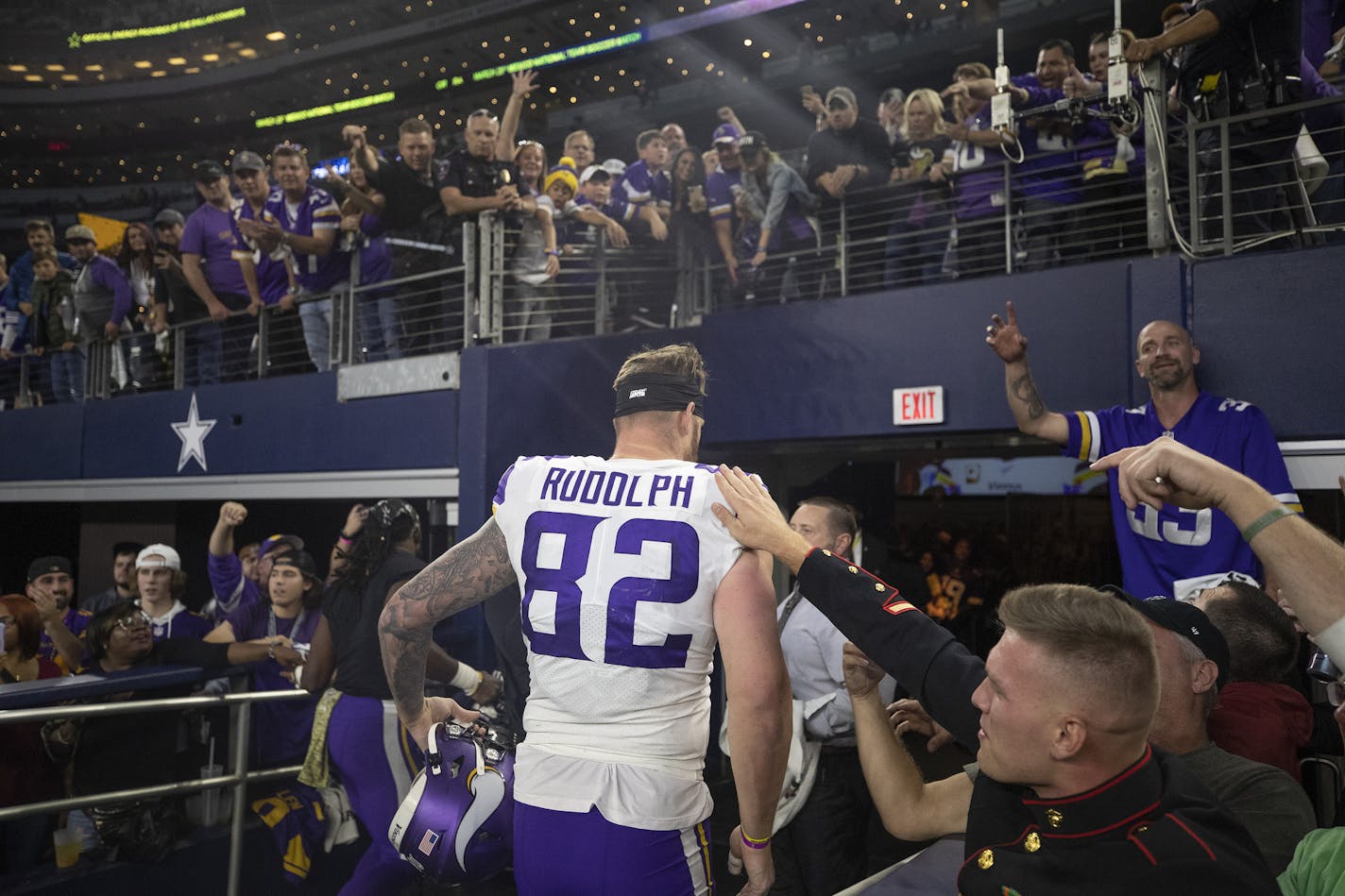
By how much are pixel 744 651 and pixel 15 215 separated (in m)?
30.0

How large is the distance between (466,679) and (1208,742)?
3021 mm

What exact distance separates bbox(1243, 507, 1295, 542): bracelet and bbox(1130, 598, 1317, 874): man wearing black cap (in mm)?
516

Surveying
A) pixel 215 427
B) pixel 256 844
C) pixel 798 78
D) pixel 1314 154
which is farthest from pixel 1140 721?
pixel 798 78

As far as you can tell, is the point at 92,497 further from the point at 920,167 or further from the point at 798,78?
the point at 798,78

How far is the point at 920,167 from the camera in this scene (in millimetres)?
6434

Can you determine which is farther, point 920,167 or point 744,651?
point 920,167

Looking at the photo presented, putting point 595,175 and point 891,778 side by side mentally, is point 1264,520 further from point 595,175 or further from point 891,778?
point 595,175

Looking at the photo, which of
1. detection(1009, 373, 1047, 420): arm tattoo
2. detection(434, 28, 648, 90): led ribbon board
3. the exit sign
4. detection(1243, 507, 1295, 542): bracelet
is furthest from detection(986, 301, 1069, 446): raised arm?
detection(434, 28, 648, 90): led ribbon board

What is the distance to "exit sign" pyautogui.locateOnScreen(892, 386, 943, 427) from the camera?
17.4ft

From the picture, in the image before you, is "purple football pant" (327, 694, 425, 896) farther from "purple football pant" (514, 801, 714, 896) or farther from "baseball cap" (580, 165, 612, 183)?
"baseball cap" (580, 165, 612, 183)

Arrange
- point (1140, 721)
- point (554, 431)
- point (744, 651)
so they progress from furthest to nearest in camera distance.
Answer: point (554, 431) → point (744, 651) → point (1140, 721)

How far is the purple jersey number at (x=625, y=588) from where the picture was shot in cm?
225

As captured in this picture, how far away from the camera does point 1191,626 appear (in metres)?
2.08

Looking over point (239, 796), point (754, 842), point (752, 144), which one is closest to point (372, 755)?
point (239, 796)
